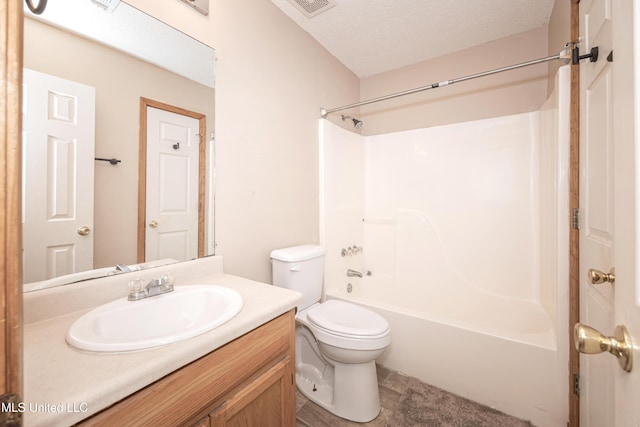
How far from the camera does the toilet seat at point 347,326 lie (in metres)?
1.35

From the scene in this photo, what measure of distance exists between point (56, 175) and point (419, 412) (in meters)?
1.98

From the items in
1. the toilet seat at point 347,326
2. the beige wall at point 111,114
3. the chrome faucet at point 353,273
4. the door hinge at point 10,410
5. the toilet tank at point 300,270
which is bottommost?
the toilet seat at point 347,326

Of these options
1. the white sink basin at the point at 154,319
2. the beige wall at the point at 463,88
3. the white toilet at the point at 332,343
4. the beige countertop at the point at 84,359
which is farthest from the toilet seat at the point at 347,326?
the beige wall at the point at 463,88

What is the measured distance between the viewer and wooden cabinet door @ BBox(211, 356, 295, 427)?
2.50 ft

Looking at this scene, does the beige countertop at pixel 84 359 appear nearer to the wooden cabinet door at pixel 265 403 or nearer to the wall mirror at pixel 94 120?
the wall mirror at pixel 94 120

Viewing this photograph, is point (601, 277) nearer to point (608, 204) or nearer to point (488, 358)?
point (608, 204)

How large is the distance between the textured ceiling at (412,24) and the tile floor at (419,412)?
246 centimetres

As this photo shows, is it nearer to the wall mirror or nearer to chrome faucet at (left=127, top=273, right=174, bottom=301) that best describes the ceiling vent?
the wall mirror

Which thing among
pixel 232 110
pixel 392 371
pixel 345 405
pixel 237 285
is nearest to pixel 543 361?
pixel 392 371

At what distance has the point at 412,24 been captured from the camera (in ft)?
6.07

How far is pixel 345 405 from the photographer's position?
1438 millimetres

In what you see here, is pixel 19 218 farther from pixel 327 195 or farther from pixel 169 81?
pixel 327 195

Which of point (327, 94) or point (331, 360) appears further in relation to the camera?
point (327, 94)

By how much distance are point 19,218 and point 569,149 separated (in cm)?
192
